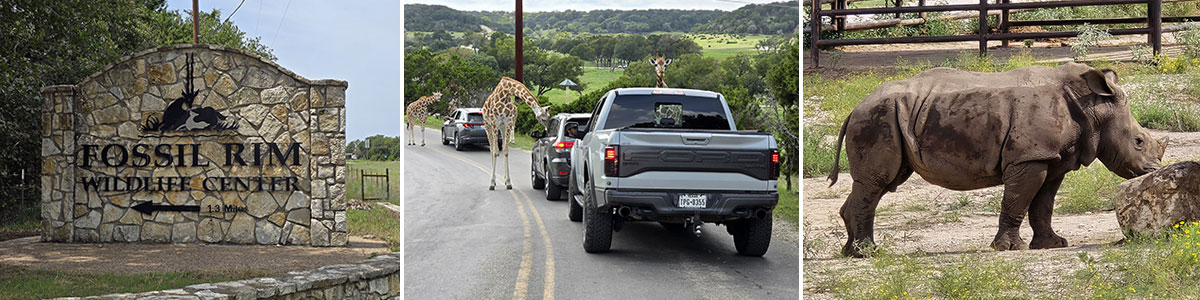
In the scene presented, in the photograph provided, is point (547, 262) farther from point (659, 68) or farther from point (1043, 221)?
point (659, 68)

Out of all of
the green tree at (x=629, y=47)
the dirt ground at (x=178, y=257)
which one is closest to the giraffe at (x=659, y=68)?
the green tree at (x=629, y=47)

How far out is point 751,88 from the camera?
11.4 m

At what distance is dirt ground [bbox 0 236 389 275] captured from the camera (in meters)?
11.2

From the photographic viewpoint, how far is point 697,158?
25.5ft

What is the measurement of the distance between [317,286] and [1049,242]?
7150 mm

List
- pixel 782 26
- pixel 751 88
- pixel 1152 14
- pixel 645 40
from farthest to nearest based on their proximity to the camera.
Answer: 1. pixel 645 40
2. pixel 751 88
3. pixel 1152 14
4. pixel 782 26

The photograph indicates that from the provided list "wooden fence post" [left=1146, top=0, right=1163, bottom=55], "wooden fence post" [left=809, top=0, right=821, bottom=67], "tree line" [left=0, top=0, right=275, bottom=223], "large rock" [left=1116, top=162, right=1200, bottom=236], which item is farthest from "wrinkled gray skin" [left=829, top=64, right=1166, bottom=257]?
"tree line" [left=0, top=0, right=275, bottom=223]

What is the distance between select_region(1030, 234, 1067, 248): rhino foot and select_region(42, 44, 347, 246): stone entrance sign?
8.84m

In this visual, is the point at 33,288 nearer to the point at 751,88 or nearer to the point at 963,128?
the point at 751,88

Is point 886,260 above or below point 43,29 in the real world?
below

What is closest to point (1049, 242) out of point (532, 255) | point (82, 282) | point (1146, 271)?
point (1146, 271)

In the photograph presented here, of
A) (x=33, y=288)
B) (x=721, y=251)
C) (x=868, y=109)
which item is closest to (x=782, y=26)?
(x=868, y=109)

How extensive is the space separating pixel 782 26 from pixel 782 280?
209 centimetres

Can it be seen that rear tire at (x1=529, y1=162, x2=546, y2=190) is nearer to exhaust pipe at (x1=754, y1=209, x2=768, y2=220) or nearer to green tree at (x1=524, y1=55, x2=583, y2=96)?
green tree at (x1=524, y1=55, x2=583, y2=96)
